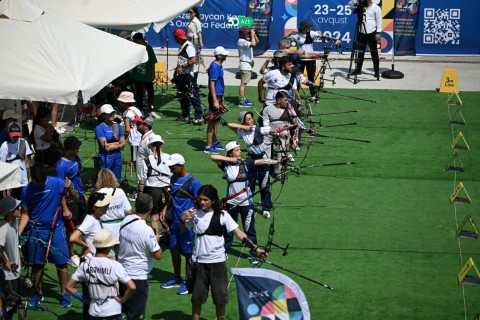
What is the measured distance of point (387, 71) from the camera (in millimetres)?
26188

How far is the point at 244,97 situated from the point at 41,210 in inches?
467

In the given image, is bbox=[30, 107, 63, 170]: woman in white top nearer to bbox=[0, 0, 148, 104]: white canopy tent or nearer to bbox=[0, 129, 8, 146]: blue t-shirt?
bbox=[0, 129, 8, 146]: blue t-shirt

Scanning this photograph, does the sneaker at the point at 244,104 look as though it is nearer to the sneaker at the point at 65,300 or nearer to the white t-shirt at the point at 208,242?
the sneaker at the point at 65,300

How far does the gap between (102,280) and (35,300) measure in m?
2.46

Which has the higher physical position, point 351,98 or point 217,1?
point 217,1

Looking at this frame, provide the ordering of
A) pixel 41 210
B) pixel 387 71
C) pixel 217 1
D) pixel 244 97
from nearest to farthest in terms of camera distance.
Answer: pixel 41 210, pixel 244 97, pixel 387 71, pixel 217 1

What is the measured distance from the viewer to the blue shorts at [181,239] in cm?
1207

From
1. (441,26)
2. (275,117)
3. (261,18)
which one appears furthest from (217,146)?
(441,26)

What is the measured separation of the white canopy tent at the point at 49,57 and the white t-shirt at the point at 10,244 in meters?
2.85

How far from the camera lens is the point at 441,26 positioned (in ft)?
94.3

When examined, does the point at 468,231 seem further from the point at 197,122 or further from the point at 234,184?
the point at 197,122

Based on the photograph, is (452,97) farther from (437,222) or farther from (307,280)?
(307,280)

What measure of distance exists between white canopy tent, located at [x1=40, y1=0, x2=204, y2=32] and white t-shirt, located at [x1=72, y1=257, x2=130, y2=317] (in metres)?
9.42

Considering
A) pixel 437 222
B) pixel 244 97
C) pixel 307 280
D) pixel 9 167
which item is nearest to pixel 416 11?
pixel 244 97
